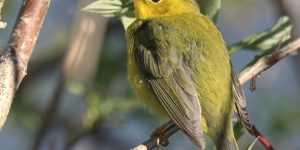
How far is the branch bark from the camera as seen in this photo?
297cm

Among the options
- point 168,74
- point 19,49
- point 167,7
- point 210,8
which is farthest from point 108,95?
point 19,49

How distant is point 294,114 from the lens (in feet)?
19.1

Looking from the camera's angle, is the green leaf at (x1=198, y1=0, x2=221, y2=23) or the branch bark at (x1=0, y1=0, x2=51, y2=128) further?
the green leaf at (x1=198, y1=0, x2=221, y2=23)

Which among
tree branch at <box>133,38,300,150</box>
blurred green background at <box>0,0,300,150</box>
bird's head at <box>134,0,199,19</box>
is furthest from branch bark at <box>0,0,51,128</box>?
bird's head at <box>134,0,199,19</box>

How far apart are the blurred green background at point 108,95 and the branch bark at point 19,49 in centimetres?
113

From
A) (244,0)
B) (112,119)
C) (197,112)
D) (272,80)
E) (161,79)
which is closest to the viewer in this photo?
(197,112)

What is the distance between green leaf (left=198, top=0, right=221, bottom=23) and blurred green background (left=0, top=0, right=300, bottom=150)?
51cm

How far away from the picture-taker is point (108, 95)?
517cm

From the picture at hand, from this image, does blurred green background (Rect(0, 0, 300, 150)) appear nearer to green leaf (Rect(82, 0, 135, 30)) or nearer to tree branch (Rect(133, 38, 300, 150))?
green leaf (Rect(82, 0, 135, 30))

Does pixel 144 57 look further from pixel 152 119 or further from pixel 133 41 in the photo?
pixel 152 119

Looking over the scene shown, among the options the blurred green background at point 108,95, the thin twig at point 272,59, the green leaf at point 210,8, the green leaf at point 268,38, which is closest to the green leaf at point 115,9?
the blurred green background at point 108,95

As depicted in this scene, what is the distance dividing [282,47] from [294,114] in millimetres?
1885

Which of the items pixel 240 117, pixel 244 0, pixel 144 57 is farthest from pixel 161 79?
pixel 244 0

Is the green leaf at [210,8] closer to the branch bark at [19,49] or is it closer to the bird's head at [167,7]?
the bird's head at [167,7]
